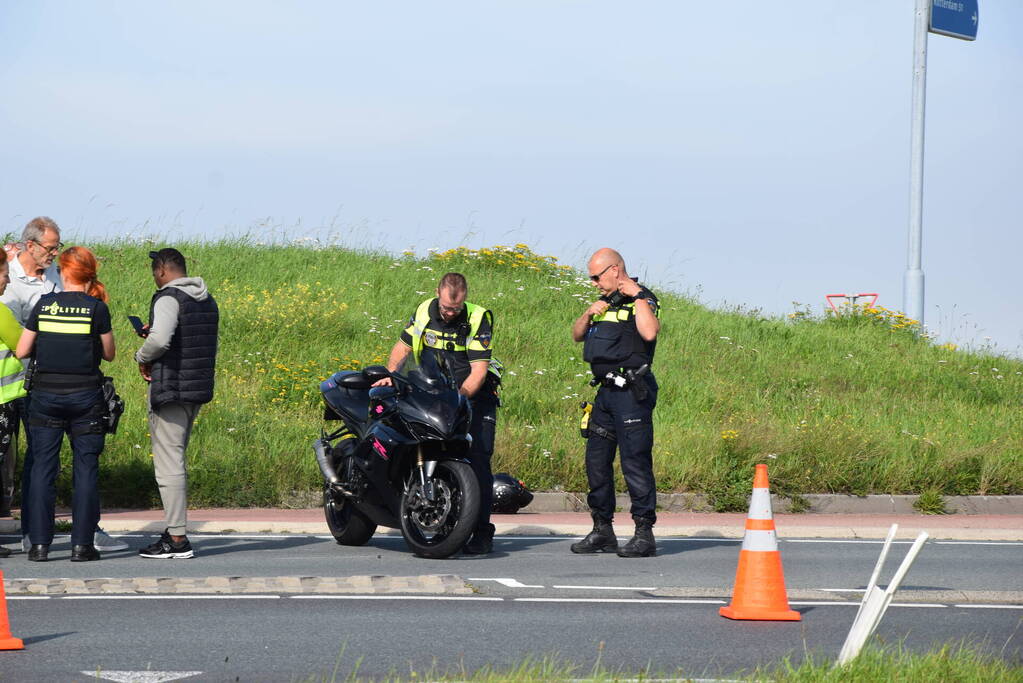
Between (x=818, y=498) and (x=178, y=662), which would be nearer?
(x=178, y=662)

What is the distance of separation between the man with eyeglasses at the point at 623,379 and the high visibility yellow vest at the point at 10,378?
3.84 m

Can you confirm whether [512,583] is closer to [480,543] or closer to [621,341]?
[480,543]

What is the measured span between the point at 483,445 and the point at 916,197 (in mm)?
17180

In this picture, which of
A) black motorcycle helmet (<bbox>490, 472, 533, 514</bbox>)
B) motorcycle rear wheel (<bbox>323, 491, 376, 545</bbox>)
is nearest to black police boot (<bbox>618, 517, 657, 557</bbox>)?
motorcycle rear wheel (<bbox>323, 491, 376, 545</bbox>)

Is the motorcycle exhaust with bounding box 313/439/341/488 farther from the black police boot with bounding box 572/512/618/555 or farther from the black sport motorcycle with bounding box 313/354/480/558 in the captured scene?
the black police boot with bounding box 572/512/618/555

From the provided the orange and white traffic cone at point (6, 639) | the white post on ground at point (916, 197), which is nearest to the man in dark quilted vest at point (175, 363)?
the orange and white traffic cone at point (6, 639)

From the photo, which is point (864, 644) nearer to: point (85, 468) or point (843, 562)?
point (843, 562)

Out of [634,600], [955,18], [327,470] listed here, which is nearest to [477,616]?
[634,600]

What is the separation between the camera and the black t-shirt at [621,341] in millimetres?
9906

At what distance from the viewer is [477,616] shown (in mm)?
7664

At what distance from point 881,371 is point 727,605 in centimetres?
1412

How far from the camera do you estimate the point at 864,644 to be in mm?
6145

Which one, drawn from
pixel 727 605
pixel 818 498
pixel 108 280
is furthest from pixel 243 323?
pixel 727 605

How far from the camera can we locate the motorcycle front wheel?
30.7ft
